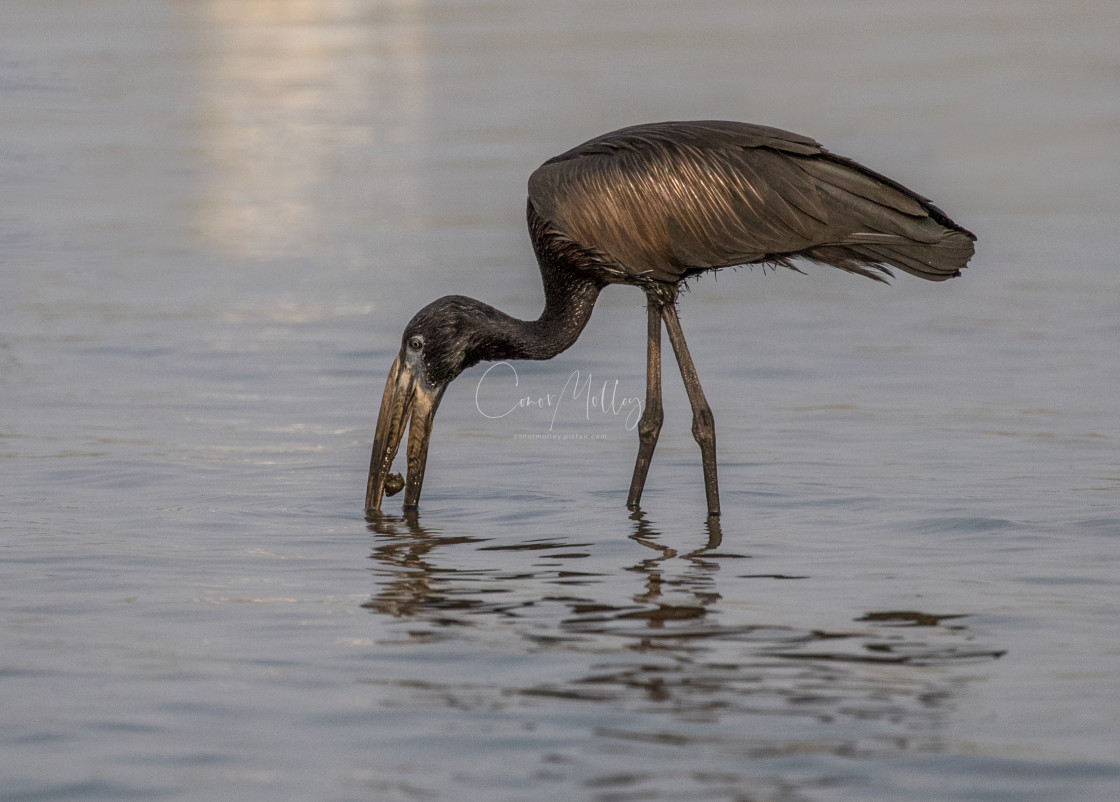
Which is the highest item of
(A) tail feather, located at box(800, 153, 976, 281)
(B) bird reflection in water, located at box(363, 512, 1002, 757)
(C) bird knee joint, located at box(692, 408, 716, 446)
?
(A) tail feather, located at box(800, 153, 976, 281)

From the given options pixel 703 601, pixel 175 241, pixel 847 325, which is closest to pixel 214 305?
pixel 175 241

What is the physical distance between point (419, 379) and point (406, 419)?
0.68ft

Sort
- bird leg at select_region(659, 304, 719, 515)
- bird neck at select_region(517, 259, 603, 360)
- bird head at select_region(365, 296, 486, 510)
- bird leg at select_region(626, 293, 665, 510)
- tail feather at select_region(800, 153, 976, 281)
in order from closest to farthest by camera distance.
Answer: tail feather at select_region(800, 153, 976, 281), bird leg at select_region(659, 304, 719, 515), bird head at select_region(365, 296, 486, 510), bird leg at select_region(626, 293, 665, 510), bird neck at select_region(517, 259, 603, 360)

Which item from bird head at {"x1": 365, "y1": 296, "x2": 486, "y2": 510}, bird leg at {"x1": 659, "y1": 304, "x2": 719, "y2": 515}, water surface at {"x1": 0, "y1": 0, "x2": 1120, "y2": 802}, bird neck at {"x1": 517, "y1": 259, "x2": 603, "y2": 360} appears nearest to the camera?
water surface at {"x1": 0, "y1": 0, "x2": 1120, "y2": 802}

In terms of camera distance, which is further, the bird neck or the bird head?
the bird neck

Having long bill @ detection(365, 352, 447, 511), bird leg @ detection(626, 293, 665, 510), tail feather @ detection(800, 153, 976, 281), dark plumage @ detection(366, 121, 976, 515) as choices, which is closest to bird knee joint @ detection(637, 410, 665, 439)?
bird leg @ detection(626, 293, 665, 510)

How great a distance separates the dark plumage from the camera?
8.37 metres

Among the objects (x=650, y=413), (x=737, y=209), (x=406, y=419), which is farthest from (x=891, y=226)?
(x=406, y=419)

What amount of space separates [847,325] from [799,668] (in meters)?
8.00

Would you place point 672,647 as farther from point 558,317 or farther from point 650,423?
point 558,317

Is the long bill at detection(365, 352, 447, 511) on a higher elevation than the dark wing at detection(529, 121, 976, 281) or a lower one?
lower

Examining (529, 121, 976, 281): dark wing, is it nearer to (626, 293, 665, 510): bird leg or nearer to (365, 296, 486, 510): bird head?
(626, 293, 665, 510): bird leg

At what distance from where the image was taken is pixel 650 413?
9125 millimetres

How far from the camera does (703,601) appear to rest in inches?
265
